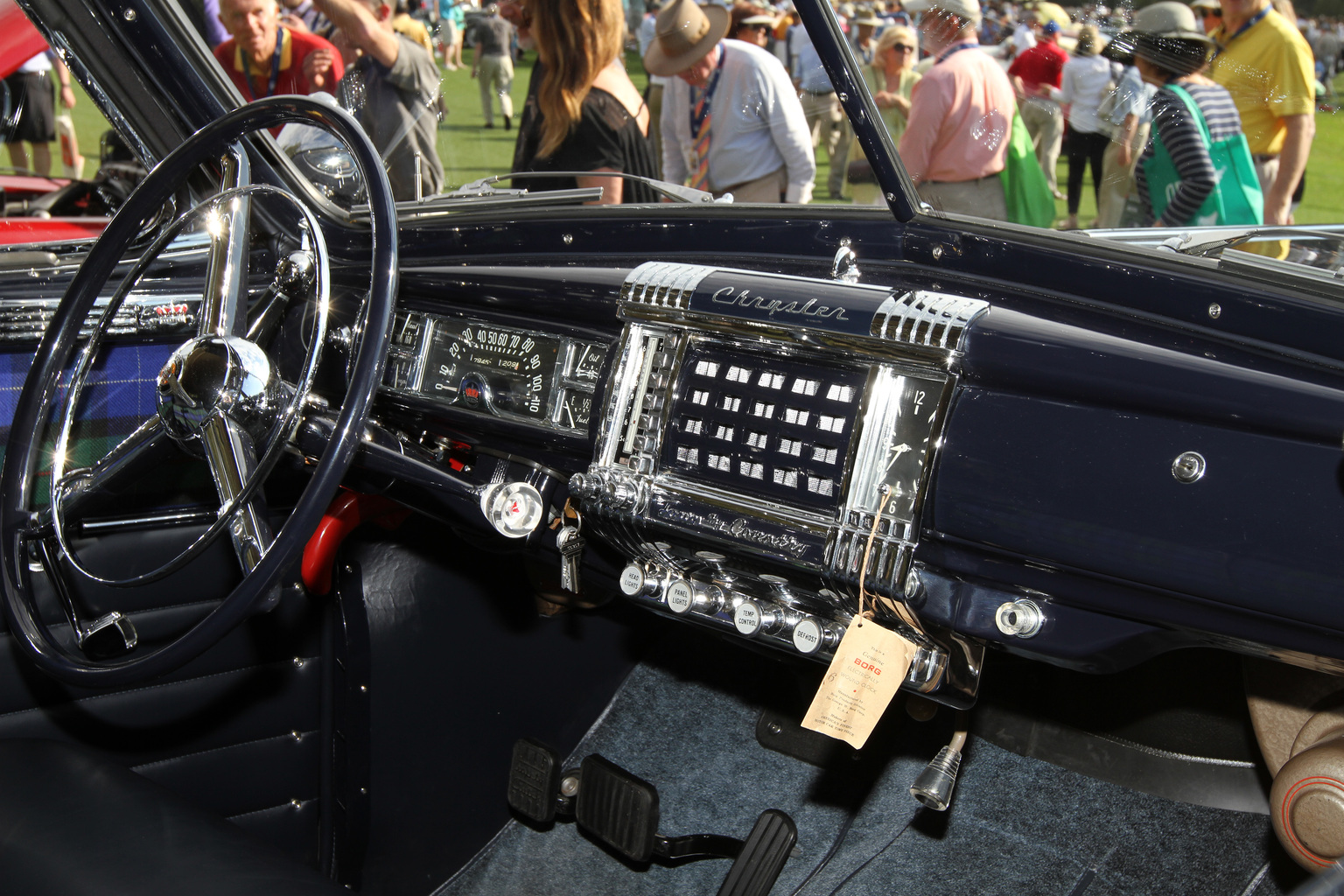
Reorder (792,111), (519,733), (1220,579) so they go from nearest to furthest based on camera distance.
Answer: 1. (1220,579)
2. (792,111)
3. (519,733)

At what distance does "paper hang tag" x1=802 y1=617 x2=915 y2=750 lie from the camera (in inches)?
51.5

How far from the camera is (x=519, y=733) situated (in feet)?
7.85

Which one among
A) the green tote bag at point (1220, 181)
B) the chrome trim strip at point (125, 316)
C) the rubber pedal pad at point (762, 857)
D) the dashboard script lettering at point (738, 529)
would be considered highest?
the green tote bag at point (1220, 181)

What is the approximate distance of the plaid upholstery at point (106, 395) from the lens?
1.85 metres

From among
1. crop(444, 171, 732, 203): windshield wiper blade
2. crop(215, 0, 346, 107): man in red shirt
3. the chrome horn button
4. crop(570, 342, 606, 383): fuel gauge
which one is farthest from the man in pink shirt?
crop(215, 0, 346, 107): man in red shirt

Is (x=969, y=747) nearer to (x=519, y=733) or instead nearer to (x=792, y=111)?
(x=519, y=733)

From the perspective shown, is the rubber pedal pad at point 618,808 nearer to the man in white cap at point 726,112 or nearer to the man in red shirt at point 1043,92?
the man in white cap at point 726,112

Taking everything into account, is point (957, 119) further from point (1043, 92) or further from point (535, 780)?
point (535, 780)

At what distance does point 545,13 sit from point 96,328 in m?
0.81

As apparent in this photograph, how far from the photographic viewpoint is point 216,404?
1523mm

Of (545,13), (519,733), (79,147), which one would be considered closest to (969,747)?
(519,733)

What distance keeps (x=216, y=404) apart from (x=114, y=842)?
533 mm

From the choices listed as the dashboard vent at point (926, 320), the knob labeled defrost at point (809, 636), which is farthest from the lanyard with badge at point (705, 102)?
the knob labeled defrost at point (809, 636)

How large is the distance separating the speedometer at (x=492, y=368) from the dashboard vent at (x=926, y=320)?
1.69 ft
